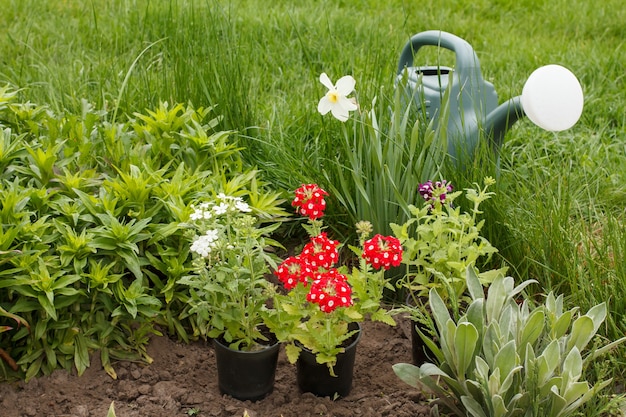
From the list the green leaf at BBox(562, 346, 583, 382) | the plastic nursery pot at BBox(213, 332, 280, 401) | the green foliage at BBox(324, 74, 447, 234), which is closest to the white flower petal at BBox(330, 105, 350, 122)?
the green foliage at BBox(324, 74, 447, 234)

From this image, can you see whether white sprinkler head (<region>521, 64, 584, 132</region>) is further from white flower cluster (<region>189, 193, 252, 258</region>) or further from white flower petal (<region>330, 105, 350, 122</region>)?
white flower cluster (<region>189, 193, 252, 258</region>)

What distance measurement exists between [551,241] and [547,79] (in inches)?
20.9

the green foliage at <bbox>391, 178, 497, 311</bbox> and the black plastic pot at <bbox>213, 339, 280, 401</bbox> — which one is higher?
the green foliage at <bbox>391, 178, 497, 311</bbox>

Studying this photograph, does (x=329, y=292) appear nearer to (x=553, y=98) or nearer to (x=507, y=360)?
(x=507, y=360)

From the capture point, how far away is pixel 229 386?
2.23 meters

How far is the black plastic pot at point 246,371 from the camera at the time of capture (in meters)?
2.16

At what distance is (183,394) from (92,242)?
20.0 inches

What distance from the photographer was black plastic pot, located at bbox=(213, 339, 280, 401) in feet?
7.07

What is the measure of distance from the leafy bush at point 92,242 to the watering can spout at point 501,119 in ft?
2.61

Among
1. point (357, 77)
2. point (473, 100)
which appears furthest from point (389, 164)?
point (357, 77)

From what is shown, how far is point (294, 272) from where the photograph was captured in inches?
80.8

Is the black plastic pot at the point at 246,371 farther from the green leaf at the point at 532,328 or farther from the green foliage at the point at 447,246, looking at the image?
the green leaf at the point at 532,328

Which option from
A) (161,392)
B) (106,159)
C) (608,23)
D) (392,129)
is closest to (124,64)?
(106,159)

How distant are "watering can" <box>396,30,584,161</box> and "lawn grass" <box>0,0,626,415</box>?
0.15m
